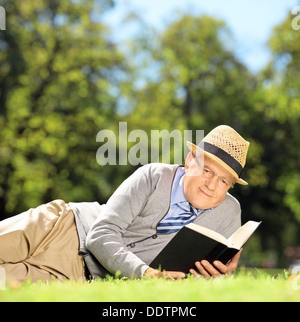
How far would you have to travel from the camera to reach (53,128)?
20219 mm

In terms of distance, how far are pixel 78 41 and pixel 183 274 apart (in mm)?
18848

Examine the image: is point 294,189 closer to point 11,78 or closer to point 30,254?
point 11,78

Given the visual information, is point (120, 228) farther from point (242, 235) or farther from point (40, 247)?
point (242, 235)

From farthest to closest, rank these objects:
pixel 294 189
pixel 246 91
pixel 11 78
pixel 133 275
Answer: pixel 246 91
pixel 294 189
pixel 11 78
pixel 133 275

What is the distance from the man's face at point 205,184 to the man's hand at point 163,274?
2.27 ft

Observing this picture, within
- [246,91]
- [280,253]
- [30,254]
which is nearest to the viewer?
[30,254]

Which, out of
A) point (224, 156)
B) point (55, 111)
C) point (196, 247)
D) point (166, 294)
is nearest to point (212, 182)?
point (224, 156)

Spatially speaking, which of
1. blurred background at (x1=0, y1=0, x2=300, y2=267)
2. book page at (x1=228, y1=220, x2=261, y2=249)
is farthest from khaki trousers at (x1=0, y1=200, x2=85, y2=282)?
blurred background at (x1=0, y1=0, x2=300, y2=267)

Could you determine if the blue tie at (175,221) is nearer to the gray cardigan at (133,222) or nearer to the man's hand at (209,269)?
the gray cardigan at (133,222)

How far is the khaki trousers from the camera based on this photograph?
3.88m

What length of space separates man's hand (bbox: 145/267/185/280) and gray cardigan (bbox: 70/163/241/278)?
6 cm

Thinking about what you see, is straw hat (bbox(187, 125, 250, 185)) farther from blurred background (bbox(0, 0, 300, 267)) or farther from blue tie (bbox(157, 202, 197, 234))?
blurred background (bbox(0, 0, 300, 267))
